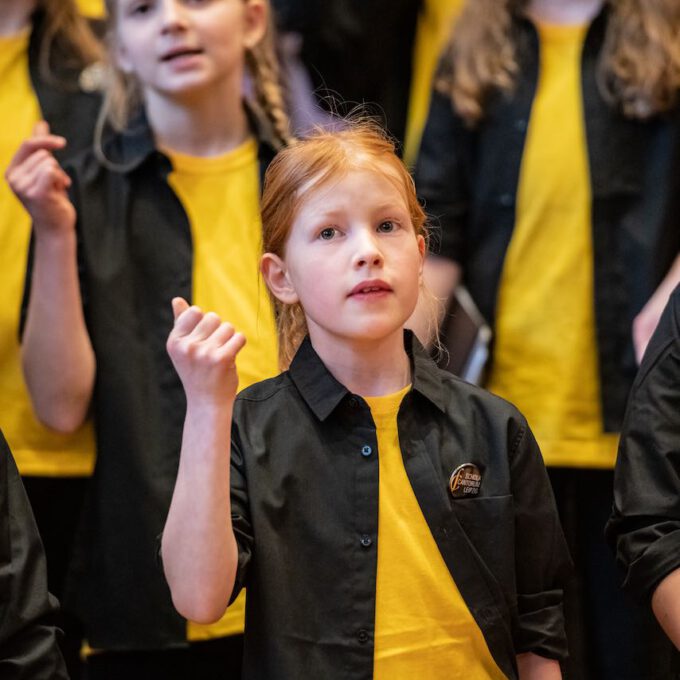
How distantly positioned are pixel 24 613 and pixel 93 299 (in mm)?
821

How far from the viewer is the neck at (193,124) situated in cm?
247

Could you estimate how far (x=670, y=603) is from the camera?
5.59 feet

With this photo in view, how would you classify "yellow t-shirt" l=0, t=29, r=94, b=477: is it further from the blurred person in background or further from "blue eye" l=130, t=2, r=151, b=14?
the blurred person in background

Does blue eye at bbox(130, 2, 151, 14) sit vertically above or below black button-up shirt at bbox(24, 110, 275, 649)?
above

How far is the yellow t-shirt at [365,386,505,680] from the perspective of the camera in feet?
5.46

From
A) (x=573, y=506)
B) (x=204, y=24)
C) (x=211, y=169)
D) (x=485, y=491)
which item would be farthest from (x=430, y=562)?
(x=204, y=24)

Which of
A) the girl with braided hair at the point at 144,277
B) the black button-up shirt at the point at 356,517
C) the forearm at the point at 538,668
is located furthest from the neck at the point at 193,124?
the forearm at the point at 538,668

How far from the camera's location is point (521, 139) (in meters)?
2.62

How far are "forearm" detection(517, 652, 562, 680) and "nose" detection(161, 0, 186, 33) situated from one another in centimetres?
129

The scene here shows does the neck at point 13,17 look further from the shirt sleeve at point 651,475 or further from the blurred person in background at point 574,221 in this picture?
the shirt sleeve at point 651,475

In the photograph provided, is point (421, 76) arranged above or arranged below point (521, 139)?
above

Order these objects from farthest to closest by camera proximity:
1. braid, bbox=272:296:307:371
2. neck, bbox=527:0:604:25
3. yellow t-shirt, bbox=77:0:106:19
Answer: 1. yellow t-shirt, bbox=77:0:106:19
2. neck, bbox=527:0:604:25
3. braid, bbox=272:296:307:371

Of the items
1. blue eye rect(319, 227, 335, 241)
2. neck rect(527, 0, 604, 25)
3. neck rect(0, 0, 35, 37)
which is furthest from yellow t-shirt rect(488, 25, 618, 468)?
neck rect(0, 0, 35, 37)

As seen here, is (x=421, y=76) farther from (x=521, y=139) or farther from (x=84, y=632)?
(x=84, y=632)
